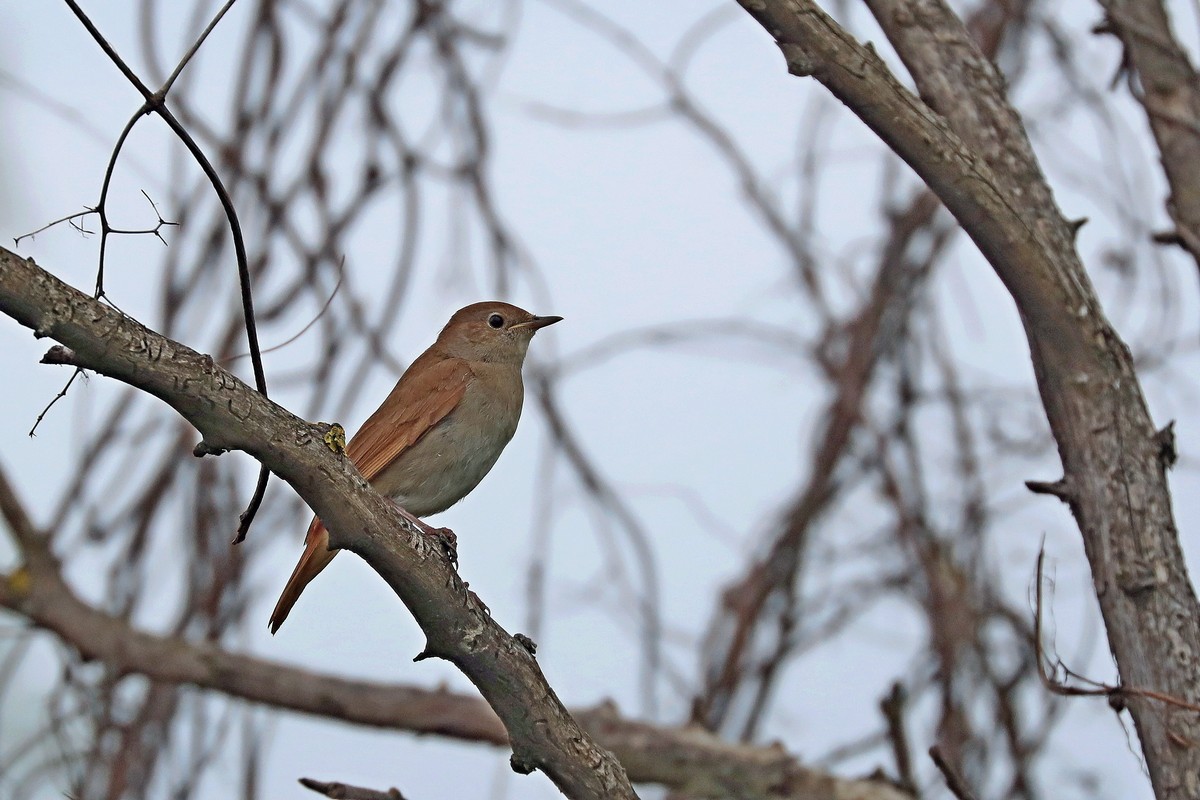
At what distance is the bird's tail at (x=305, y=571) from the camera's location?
10.9 feet

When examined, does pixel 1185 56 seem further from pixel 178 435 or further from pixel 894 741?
pixel 178 435

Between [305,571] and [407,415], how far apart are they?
1.83 ft

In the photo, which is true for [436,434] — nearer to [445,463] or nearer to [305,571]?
[445,463]

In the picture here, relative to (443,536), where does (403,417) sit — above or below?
above

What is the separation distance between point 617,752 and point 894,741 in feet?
2.80

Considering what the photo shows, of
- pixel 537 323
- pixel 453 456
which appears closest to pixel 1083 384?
pixel 453 456

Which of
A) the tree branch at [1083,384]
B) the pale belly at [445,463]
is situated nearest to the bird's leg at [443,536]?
the pale belly at [445,463]

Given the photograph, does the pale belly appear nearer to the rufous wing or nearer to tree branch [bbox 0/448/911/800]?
the rufous wing

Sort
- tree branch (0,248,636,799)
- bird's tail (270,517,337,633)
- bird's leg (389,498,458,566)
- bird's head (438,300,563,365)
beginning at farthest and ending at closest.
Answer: bird's head (438,300,563,365) < bird's tail (270,517,337,633) < bird's leg (389,498,458,566) < tree branch (0,248,636,799)

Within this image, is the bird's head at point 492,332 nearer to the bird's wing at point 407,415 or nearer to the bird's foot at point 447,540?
the bird's wing at point 407,415

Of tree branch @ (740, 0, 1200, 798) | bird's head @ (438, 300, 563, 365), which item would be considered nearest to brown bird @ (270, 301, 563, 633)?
bird's head @ (438, 300, 563, 365)

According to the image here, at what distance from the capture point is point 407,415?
12.3 feet

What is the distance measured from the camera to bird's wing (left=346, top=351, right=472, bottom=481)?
368 centimetres

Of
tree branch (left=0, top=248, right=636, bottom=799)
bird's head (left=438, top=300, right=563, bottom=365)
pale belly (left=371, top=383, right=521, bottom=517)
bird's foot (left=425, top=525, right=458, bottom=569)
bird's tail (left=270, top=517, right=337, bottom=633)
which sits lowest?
tree branch (left=0, top=248, right=636, bottom=799)
